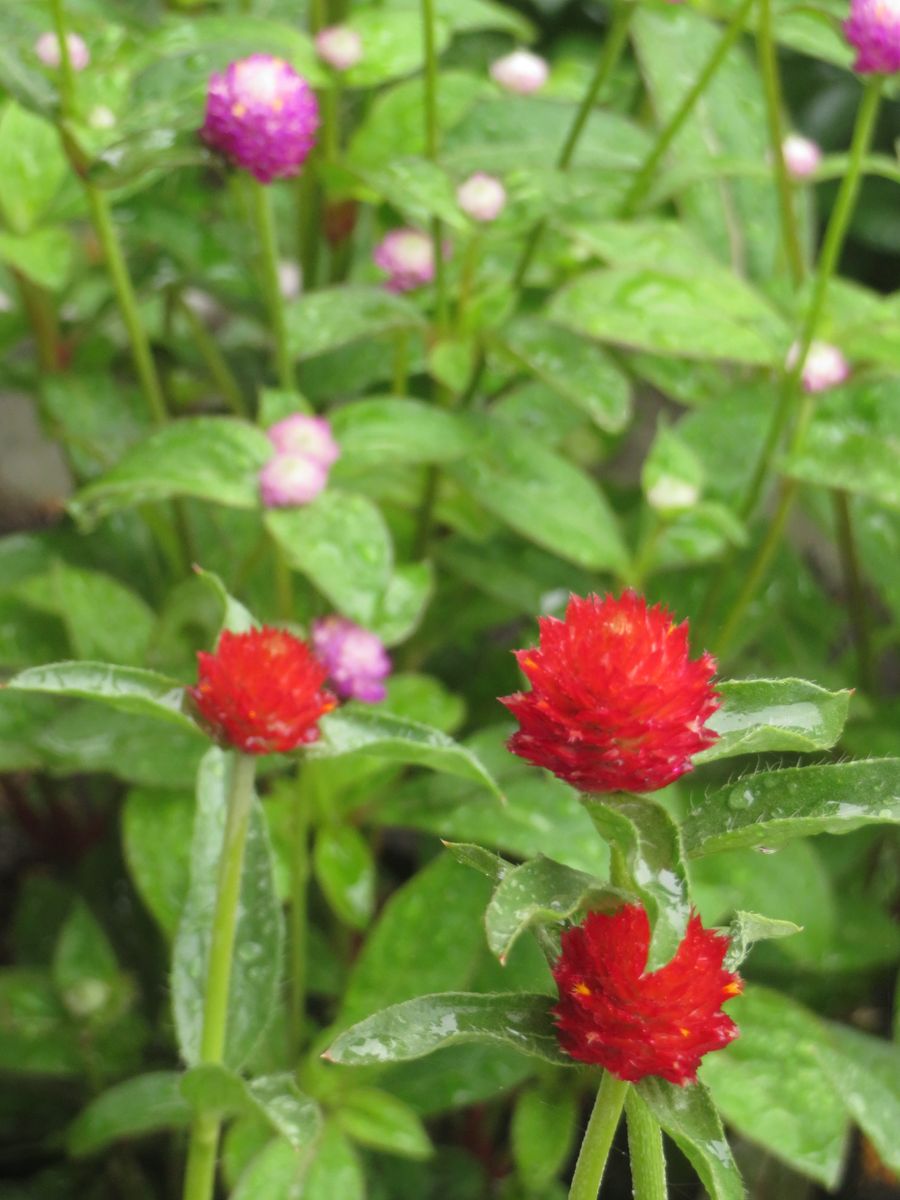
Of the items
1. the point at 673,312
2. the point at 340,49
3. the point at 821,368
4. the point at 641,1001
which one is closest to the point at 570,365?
the point at 673,312

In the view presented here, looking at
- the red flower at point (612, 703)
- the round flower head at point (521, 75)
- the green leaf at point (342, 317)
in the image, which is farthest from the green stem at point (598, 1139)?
the round flower head at point (521, 75)

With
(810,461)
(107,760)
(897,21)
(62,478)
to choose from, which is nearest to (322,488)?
(107,760)

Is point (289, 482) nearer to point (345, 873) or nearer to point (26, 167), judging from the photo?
point (345, 873)

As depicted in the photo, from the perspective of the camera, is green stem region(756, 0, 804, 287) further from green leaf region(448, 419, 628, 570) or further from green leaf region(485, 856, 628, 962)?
green leaf region(485, 856, 628, 962)

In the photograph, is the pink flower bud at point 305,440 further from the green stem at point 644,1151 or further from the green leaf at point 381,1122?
the green stem at point 644,1151

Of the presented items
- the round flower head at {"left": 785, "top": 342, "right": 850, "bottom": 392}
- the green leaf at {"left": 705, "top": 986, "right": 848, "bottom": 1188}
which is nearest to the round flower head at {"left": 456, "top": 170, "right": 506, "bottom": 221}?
the round flower head at {"left": 785, "top": 342, "right": 850, "bottom": 392}

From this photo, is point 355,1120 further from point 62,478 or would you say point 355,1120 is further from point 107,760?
point 62,478
